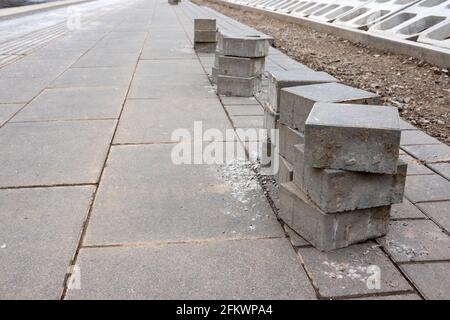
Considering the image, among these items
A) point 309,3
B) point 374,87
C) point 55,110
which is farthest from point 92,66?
point 309,3

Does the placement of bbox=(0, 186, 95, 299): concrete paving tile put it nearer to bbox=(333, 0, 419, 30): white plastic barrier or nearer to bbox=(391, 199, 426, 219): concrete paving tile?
bbox=(391, 199, 426, 219): concrete paving tile

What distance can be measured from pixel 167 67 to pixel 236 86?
3.04 meters

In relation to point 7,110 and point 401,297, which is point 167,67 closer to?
point 7,110

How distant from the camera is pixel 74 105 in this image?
719 cm

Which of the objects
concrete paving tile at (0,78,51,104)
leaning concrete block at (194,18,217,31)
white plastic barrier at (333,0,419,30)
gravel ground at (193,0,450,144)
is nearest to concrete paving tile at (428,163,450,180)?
gravel ground at (193,0,450,144)

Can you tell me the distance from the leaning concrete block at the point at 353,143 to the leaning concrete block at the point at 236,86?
15.4ft

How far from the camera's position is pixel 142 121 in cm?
638

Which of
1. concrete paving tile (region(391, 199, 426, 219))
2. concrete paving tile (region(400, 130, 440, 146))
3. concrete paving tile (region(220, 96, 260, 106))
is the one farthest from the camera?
concrete paving tile (region(220, 96, 260, 106))

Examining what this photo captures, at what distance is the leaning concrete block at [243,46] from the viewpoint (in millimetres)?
7641

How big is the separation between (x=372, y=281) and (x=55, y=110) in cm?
534

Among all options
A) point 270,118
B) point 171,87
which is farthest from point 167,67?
point 270,118

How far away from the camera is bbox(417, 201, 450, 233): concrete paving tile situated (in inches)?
145

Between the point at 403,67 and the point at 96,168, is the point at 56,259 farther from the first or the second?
the point at 403,67

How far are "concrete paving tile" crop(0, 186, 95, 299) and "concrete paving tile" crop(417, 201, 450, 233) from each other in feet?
8.82
